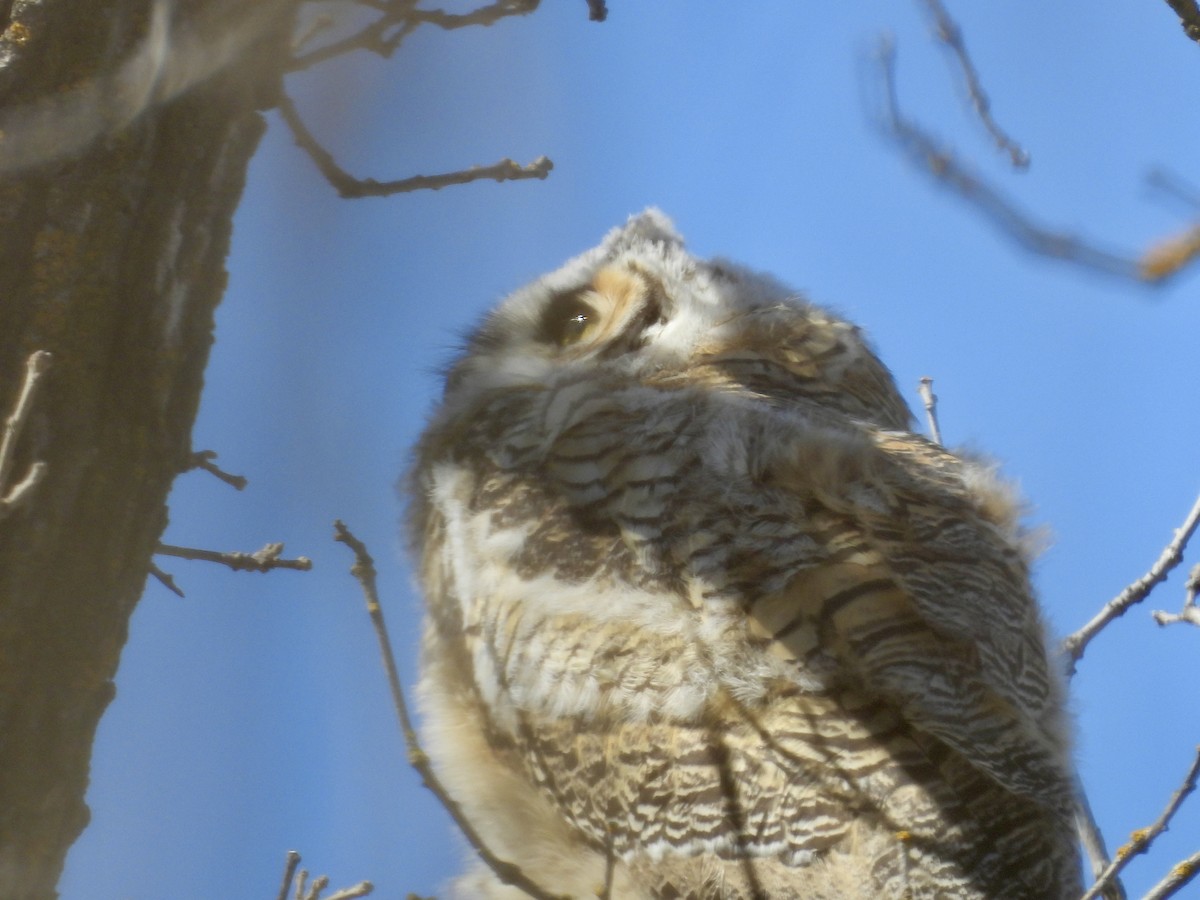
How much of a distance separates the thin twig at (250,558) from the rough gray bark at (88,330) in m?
0.21

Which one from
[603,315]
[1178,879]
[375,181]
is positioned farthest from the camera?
[603,315]

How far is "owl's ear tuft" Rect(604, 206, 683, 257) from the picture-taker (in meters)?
2.37

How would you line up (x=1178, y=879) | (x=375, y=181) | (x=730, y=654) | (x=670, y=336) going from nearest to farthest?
1. (x=1178, y=879)
2. (x=730, y=654)
3. (x=375, y=181)
4. (x=670, y=336)

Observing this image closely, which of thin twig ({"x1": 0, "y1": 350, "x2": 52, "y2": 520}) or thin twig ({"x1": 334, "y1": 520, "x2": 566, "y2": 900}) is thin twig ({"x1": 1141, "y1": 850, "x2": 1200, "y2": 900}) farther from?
thin twig ({"x1": 0, "y1": 350, "x2": 52, "y2": 520})

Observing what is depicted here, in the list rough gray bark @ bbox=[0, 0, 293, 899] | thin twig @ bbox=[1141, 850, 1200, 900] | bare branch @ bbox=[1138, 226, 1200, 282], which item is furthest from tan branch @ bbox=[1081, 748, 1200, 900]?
rough gray bark @ bbox=[0, 0, 293, 899]

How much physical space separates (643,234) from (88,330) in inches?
54.8

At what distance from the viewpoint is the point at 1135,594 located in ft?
5.60

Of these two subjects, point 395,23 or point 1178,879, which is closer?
point 1178,879

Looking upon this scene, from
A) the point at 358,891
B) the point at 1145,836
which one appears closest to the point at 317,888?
the point at 358,891

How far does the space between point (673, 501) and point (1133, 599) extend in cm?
76

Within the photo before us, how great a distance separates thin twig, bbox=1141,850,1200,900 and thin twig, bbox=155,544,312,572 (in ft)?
3.63

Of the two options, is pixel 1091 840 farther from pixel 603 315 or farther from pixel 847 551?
pixel 603 315

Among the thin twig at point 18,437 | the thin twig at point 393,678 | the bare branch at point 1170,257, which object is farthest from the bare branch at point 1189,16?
the thin twig at point 18,437

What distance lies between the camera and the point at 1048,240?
4.55 ft
